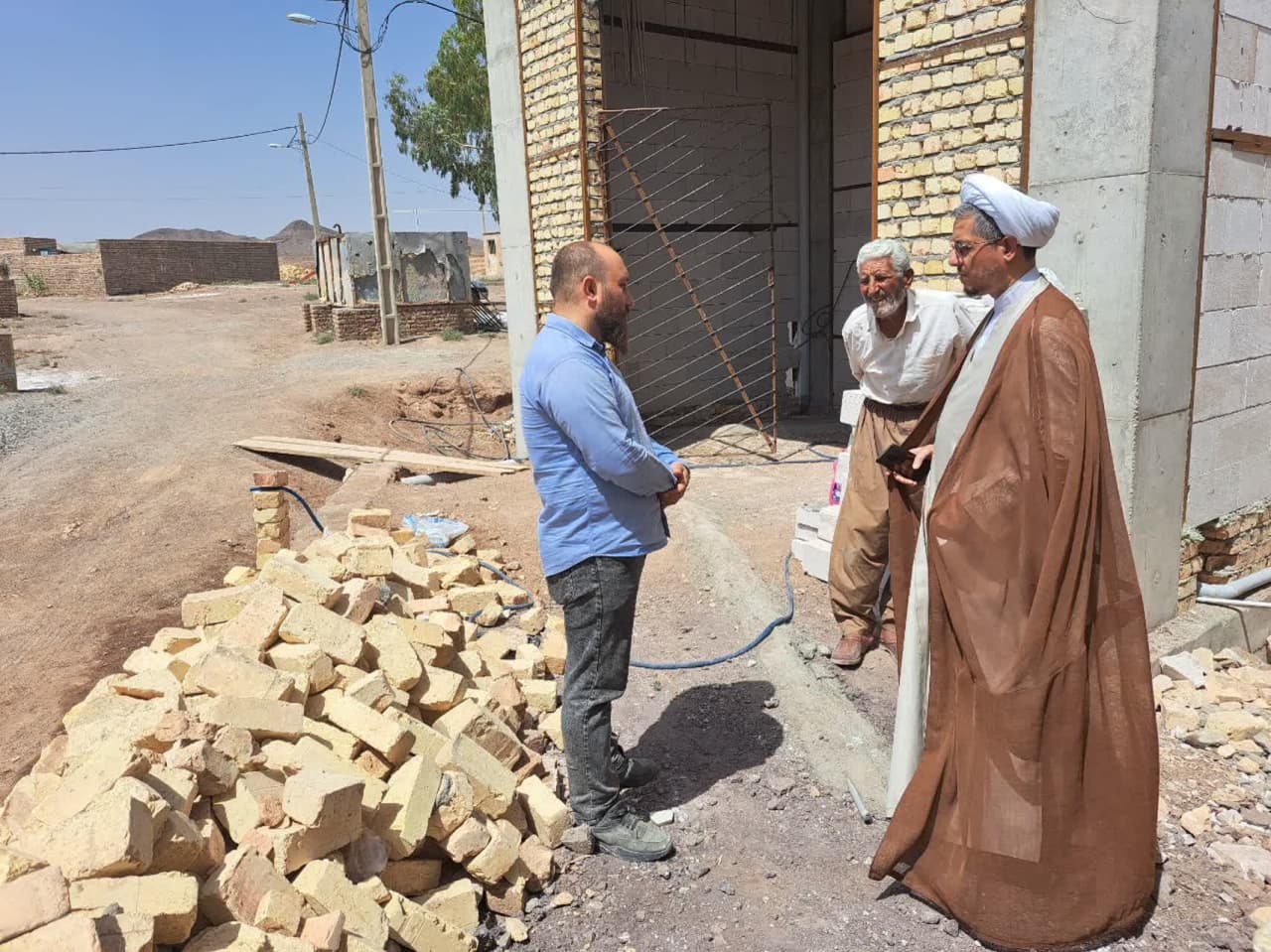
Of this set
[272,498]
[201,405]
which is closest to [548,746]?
[272,498]

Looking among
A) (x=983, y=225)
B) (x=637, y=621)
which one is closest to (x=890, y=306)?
(x=983, y=225)

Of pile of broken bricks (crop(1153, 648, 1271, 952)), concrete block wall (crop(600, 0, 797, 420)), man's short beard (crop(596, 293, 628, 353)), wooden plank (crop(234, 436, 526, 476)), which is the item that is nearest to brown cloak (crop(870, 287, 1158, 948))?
pile of broken bricks (crop(1153, 648, 1271, 952))

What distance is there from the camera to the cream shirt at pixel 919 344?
4062mm

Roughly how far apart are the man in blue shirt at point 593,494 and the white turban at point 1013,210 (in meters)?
1.05

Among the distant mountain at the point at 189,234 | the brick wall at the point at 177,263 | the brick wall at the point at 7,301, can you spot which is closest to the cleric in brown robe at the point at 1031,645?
the brick wall at the point at 7,301

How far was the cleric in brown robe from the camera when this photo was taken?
8.18 ft

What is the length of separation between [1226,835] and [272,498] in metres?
5.30

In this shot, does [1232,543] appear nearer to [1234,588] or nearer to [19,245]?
[1234,588]

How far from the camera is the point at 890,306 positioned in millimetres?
4047

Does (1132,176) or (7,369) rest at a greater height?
(1132,176)

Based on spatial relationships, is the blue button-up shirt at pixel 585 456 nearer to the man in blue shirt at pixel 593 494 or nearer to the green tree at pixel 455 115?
the man in blue shirt at pixel 593 494

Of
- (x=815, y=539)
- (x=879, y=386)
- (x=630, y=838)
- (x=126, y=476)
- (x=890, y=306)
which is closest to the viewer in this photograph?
(x=630, y=838)

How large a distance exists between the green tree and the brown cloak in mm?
26160

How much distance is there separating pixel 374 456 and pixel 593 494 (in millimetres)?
7231
